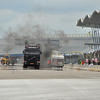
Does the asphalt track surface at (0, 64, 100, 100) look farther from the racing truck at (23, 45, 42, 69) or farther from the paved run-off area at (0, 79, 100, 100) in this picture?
the racing truck at (23, 45, 42, 69)

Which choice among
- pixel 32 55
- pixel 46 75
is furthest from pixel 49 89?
pixel 32 55

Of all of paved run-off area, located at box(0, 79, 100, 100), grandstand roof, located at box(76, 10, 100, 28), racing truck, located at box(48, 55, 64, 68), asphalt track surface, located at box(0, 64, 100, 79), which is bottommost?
paved run-off area, located at box(0, 79, 100, 100)

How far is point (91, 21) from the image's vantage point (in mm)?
56312

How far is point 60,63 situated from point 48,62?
2.68m

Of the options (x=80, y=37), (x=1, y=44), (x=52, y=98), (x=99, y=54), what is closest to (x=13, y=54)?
(x=1, y=44)

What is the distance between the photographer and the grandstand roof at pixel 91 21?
49.6 metres

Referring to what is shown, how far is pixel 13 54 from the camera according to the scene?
113 metres

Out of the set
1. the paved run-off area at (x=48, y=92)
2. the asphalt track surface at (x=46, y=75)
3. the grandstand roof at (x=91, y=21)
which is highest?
the grandstand roof at (x=91, y=21)

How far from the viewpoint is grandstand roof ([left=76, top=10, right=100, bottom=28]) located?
49578 millimetres

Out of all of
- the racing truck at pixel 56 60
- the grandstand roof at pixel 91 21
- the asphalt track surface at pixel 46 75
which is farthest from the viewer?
the grandstand roof at pixel 91 21

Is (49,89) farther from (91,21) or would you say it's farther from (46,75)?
(91,21)

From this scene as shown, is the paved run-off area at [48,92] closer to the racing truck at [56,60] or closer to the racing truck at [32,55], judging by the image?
the racing truck at [32,55]

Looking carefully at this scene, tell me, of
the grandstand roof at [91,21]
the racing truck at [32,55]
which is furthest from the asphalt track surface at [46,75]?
the grandstand roof at [91,21]

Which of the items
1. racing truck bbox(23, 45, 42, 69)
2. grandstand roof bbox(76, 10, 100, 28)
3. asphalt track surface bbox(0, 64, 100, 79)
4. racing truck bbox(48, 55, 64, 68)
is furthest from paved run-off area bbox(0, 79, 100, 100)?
grandstand roof bbox(76, 10, 100, 28)
